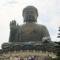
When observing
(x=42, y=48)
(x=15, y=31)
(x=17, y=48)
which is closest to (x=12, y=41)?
(x=15, y=31)

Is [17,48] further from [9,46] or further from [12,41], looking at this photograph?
[12,41]

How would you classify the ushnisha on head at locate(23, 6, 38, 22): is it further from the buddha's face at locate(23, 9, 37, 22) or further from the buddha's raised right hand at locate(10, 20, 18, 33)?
the buddha's raised right hand at locate(10, 20, 18, 33)

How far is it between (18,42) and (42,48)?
212cm

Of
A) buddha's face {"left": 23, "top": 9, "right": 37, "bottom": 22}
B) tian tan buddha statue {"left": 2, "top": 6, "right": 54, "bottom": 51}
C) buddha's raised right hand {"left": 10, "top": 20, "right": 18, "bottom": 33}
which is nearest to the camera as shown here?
buddha's raised right hand {"left": 10, "top": 20, "right": 18, "bottom": 33}

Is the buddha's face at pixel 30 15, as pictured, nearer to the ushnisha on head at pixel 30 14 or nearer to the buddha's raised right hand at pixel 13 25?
the ushnisha on head at pixel 30 14

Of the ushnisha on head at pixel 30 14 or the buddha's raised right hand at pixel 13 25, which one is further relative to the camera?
the ushnisha on head at pixel 30 14

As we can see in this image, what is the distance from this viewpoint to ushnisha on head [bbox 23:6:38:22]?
20641mm

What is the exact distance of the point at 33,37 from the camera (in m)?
19.6

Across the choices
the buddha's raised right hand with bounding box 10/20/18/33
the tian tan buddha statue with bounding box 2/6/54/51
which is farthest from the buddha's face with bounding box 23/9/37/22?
the buddha's raised right hand with bounding box 10/20/18/33

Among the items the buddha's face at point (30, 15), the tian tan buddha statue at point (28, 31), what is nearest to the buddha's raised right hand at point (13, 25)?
the tian tan buddha statue at point (28, 31)

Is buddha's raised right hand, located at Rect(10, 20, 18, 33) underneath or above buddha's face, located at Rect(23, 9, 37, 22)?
underneath

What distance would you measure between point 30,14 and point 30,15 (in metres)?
0.09

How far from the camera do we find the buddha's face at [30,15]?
67.7 feet

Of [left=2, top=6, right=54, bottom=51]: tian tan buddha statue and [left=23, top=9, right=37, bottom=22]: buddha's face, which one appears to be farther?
[left=23, top=9, right=37, bottom=22]: buddha's face
